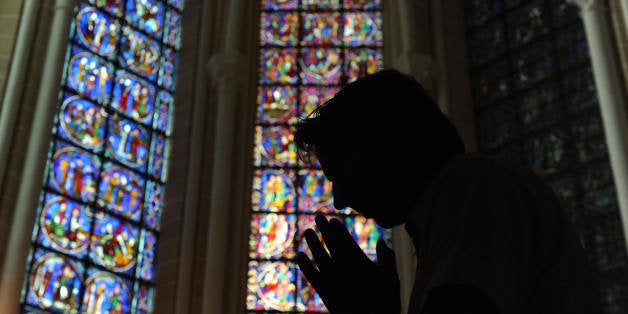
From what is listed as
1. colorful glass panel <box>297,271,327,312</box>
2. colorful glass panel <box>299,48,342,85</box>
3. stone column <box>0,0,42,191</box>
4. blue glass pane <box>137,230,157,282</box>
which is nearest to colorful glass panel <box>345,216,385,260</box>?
colorful glass panel <box>297,271,327,312</box>

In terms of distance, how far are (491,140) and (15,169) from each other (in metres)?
4.39

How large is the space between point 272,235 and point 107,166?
5.25 feet

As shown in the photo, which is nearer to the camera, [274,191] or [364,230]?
[364,230]

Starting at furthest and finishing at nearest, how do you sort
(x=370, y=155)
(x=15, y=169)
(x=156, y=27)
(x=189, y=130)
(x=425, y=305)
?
(x=156, y=27)
(x=189, y=130)
(x=15, y=169)
(x=370, y=155)
(x=425, y=305)

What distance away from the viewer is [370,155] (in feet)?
4.58

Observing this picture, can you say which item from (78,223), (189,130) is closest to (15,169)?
(78,223)

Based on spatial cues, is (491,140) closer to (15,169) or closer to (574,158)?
(574,158)

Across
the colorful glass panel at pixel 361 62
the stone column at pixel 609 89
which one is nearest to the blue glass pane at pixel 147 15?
the colorful glass panel at pixel 361 62

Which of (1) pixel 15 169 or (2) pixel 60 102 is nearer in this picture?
(1) pixel 15 169

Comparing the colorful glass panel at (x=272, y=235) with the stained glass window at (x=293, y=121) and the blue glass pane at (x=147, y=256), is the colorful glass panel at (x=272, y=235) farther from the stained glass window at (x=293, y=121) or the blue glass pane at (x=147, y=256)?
the blue glass pane at (x=147, y=256)

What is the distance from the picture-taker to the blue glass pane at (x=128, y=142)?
29.1ft

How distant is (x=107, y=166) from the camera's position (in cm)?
873

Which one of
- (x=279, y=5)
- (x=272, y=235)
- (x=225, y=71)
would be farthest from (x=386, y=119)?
(x=279, y=5)

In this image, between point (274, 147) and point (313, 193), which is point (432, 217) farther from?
point (274, 147)
